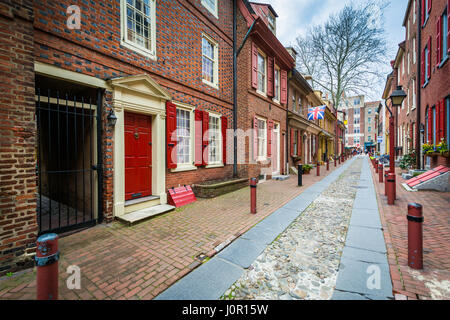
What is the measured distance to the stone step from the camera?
14.4ft

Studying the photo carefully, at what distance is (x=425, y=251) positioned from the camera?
3.13m

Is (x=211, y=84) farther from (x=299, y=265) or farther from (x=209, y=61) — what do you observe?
(x=299, y=265)

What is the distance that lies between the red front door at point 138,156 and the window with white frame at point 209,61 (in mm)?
3284

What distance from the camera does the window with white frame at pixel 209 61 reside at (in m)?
7.50

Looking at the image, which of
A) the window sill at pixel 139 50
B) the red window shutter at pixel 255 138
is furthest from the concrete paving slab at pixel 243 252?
the red window shutter at pixel 255 138

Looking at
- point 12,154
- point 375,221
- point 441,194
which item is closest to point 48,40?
point 12,154

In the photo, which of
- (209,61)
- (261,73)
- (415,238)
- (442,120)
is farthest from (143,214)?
(442,120)

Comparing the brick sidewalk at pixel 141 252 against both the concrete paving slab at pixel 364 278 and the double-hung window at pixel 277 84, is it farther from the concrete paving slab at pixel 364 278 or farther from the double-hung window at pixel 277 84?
the double-hung window at pixel 277 84

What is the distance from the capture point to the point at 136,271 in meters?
2.72

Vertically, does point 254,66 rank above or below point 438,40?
below

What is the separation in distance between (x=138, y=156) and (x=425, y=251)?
245 inches

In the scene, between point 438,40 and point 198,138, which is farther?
point 438,40

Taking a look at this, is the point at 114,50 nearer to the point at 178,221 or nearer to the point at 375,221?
the point at 178,221
